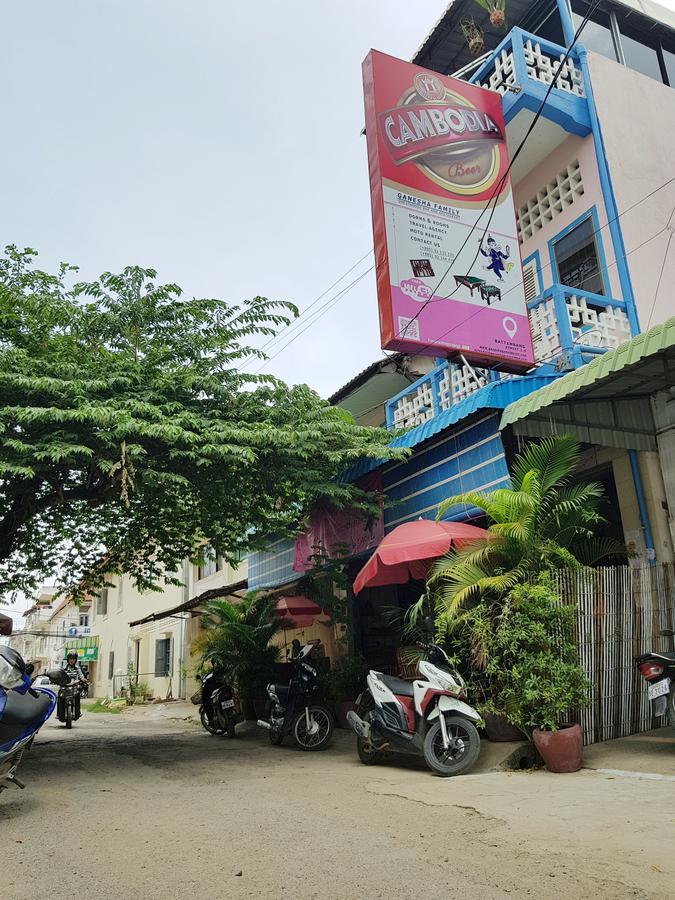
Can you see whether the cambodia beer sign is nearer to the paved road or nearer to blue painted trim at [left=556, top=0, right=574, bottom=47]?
blue painted trim at [left=556, top=0, right=574, bottom=47]

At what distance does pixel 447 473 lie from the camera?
8.89 meters

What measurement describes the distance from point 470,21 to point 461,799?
13.1 m

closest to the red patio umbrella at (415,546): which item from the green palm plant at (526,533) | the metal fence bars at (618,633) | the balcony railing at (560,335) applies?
the green palm plant at (526,533)

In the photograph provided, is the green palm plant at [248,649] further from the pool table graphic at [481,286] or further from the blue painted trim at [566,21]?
the blue painted trim at [566,21]

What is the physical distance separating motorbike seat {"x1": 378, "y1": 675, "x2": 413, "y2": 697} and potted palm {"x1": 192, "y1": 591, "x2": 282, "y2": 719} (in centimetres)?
599

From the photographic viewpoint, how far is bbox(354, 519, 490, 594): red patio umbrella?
7242 mm

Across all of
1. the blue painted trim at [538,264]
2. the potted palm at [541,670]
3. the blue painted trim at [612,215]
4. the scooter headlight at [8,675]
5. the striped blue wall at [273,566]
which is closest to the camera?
the scooter headlight at [8,675]

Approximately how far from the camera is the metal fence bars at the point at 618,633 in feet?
21.3

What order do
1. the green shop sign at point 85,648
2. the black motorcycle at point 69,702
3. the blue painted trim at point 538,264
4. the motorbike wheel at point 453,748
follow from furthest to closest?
1. the green shop sign at point 85,648
2. the black motorcycle at point 69,702
3. the blue painted trim at point 538,264
4. the motorbike wheel at point 453,748

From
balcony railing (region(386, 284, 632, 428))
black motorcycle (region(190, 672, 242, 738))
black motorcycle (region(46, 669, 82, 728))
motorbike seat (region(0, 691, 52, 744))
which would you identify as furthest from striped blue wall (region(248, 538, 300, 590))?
motorbike seat (region(0, 691, 52, 744))

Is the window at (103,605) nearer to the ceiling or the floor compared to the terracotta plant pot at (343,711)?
nearer to the ceiling

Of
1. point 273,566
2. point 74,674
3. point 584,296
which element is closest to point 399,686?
point 584,296

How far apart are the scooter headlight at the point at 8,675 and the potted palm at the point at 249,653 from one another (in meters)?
7.59

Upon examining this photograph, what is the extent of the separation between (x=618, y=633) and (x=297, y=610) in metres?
6.62
